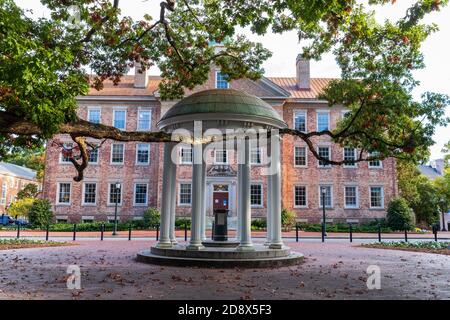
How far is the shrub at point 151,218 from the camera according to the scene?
34438 millimetres

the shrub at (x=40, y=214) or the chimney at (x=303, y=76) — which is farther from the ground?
the chimney at (x=303, y=76)

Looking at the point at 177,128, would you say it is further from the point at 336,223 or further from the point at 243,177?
the point at 336,223

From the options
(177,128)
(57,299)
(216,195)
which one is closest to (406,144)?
(177,128)

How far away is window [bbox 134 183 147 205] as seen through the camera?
124ft

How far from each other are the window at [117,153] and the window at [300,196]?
16.9 metres

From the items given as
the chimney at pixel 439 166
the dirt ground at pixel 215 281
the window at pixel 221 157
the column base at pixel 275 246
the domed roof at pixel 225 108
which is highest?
the chimney at pixel 439 166

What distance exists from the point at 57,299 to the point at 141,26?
9.52 meters

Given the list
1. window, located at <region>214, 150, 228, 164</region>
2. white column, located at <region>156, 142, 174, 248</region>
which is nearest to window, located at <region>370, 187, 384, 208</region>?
window, located at <region>214, 150, 228, 164</region>

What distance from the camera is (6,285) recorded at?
7871 millimetres

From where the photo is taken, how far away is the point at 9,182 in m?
62.5

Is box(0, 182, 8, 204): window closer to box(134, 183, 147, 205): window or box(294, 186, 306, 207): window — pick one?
box(134, 183, 147, 205): window

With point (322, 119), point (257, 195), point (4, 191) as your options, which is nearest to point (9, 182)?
point (4, 191)

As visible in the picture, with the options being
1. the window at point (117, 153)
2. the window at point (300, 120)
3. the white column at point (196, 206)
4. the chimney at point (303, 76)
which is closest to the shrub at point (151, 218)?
the window at point (117, 153)

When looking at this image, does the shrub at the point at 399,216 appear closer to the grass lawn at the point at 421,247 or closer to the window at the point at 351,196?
the window at the point at 351,196
